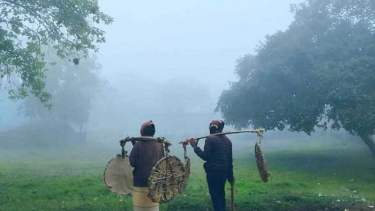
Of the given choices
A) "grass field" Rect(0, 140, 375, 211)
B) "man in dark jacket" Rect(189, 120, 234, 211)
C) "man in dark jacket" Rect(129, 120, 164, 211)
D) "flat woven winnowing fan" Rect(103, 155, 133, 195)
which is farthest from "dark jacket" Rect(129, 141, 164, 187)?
"grass field" Rect(0, 140, 375, 211)

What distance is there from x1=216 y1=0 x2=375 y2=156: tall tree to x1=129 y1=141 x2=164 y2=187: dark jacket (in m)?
15.6

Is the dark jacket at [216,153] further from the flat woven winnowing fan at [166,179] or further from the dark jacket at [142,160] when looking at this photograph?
the dark jacket at [142,160]

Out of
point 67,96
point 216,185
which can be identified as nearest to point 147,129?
point 216,185

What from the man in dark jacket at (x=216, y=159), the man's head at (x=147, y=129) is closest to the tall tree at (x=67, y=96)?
the man in dark jacket at (x=216, y=159)

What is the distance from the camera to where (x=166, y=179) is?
7418 mm

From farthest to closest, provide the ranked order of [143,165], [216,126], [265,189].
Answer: [265,189] < [216,126] < [143,165]

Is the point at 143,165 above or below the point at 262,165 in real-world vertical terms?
above

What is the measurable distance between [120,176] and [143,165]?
81 cm

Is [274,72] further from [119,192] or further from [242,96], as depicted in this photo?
[119,192]

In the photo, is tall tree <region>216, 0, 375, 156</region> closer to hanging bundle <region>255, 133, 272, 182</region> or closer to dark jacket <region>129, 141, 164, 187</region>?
hanging bundle <region>255, 133, 272, 182</region>

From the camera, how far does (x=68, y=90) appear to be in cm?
5156

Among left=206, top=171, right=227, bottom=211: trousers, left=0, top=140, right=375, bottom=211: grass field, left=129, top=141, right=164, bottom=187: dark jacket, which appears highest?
left=129, top=141, right=164, bottom=187: dark jacket

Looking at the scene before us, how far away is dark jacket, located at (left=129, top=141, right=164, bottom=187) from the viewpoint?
7371 mm

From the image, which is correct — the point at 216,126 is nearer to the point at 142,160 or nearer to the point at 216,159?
the point at 216,159
